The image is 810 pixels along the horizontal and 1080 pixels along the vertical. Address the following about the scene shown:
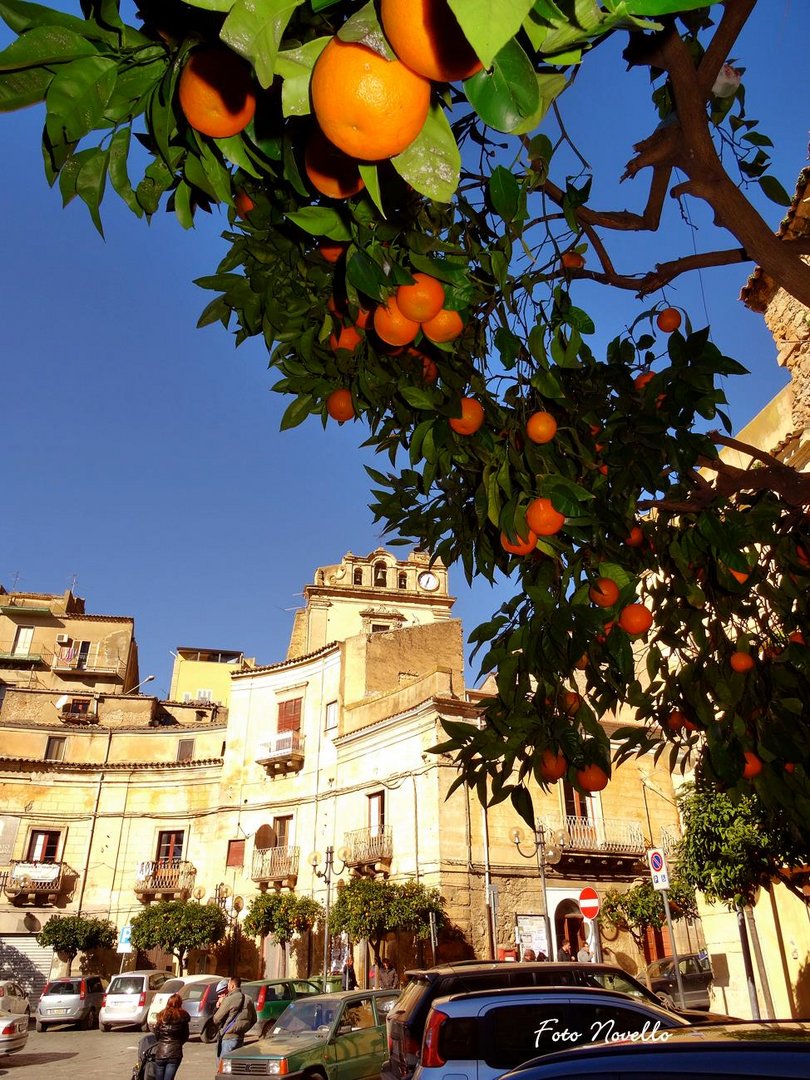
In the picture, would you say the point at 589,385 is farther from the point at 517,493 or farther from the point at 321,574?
the point at 321,574

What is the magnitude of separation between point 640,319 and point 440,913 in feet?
65.4

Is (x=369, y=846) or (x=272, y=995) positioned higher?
(x=369, y=846)

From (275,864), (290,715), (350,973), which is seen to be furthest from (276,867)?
(350,973)

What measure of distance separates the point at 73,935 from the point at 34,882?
3.24m

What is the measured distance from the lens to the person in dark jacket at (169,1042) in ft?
29.6

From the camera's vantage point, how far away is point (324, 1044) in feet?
30.9

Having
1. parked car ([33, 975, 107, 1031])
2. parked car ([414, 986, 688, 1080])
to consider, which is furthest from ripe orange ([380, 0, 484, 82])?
parked car ([33, 975, 107, 1031])

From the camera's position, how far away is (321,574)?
37.4m

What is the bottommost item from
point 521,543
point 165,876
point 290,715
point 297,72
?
point 297,72

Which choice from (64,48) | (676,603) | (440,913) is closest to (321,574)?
(440,913)

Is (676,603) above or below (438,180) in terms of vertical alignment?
above

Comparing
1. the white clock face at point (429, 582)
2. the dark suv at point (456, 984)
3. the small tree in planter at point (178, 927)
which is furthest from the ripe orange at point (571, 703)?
the white clock face at point (429, 582)

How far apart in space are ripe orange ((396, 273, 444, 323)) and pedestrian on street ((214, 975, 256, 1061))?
12392 mm

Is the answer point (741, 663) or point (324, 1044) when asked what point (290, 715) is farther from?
point (741, 663)
